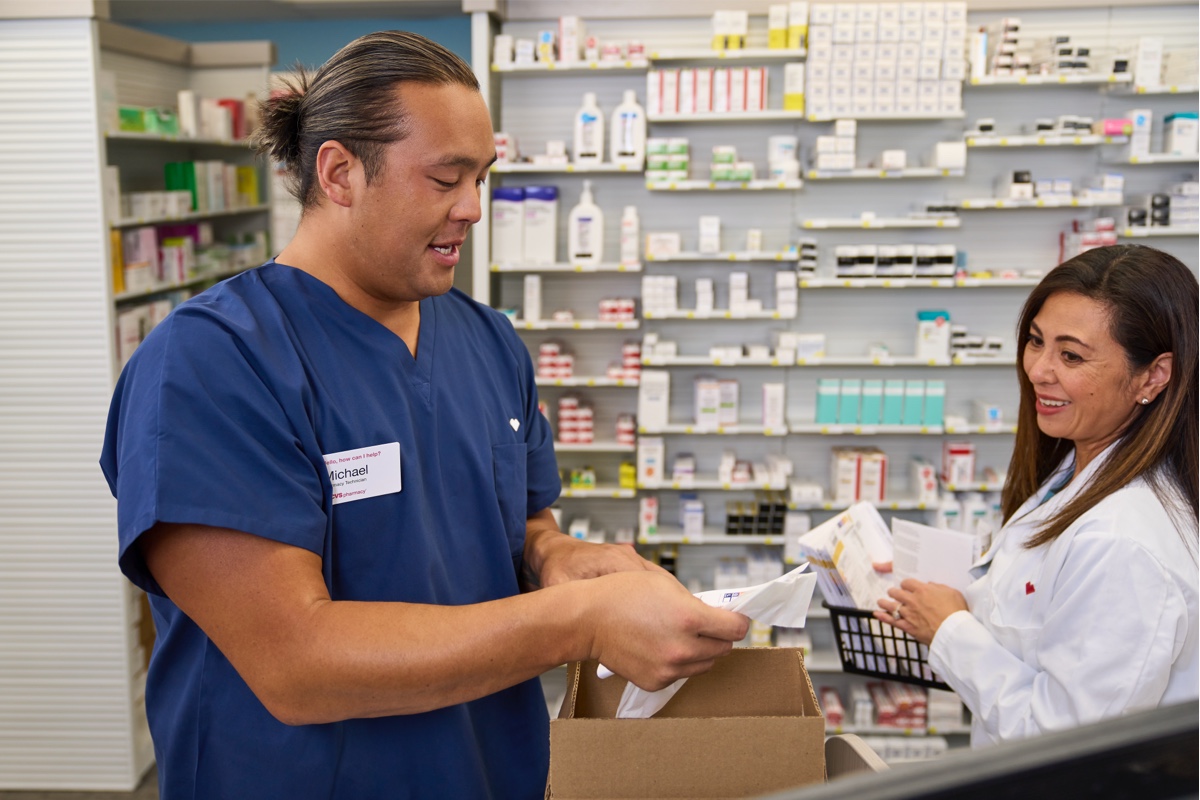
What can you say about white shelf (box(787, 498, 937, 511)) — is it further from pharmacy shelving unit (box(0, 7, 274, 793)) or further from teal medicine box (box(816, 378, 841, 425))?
pharmacy shelving unit (box(0, 7, 274, 793))

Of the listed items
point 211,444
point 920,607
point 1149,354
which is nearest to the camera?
point 211,444

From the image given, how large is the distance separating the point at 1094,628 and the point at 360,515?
3.95ft

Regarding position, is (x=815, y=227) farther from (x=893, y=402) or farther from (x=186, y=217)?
(x=186, y=217)

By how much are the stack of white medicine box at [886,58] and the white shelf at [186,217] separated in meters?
3.13

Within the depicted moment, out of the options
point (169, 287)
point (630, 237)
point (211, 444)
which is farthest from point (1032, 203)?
point (211, 444)

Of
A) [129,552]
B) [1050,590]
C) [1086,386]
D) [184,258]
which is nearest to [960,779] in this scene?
[129,552]

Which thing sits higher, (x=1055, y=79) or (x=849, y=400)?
(x=1055, y=79)

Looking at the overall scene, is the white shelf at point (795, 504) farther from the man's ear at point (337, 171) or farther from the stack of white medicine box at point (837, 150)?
the man's ear at point (337, 171)

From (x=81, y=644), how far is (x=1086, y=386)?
4038 mm

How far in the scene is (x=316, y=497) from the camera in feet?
4.32

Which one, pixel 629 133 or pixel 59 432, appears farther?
pixel 629 133

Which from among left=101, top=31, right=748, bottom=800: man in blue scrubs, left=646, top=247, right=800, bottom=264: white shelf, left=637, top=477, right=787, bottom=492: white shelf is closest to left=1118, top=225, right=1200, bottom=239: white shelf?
left=646, top=247, right=800, bottom=264: white shelf

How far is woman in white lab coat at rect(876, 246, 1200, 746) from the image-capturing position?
160 centimetres

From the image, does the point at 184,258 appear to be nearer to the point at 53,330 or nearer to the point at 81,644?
the point at 53,330
